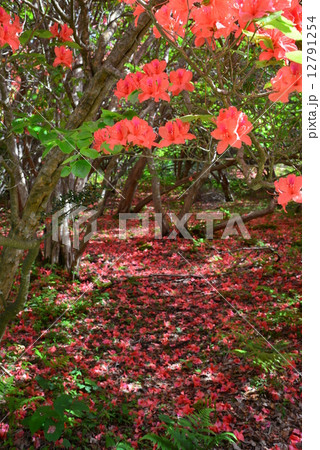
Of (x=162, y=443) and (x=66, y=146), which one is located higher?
(x=66, y=146)

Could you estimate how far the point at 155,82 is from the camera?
1787 millimetres

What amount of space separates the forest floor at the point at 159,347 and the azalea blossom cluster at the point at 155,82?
219cm

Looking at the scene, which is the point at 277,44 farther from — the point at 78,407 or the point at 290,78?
the point at 78,407

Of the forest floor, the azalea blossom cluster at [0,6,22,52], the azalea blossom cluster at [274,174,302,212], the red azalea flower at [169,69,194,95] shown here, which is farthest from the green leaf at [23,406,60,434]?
the azalea blossom cluster at [0,6,22,52]

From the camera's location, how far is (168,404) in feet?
10.6

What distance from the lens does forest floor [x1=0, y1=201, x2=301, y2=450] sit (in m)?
2.97

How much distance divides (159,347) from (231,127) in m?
3.17

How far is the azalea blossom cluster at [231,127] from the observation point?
153cm

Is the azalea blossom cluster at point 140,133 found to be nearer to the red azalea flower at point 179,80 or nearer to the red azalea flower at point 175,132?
the red azalea flower at point 175,132

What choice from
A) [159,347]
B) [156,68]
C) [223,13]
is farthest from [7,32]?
[159,347]

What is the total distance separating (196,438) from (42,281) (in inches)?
136

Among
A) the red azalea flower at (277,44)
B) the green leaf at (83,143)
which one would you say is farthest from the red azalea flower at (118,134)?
the red azalea flower at (277,44)

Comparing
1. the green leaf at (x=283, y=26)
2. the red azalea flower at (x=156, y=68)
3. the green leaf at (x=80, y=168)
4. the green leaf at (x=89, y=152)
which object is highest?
the red azalea flower at (x=156, y=68)
